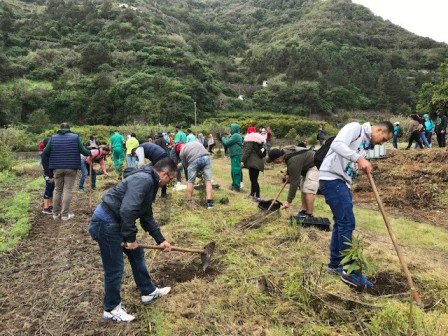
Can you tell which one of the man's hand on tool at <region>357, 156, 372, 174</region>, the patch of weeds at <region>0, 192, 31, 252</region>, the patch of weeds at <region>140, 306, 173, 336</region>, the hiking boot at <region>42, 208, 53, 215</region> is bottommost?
the hiking boot at <region>42, 208, 53, 215</region>

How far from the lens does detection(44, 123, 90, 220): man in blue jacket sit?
648cm

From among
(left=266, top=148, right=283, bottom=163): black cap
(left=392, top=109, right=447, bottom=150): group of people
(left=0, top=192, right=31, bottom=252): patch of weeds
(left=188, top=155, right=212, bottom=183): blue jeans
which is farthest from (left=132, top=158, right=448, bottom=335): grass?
(left=392, top=109, right=447, bottom=150): group of people

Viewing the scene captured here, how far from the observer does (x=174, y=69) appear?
58000 millimetres

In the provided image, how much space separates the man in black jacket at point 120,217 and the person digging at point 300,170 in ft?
9.89

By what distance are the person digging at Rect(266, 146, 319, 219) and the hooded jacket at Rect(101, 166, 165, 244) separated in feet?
10.1

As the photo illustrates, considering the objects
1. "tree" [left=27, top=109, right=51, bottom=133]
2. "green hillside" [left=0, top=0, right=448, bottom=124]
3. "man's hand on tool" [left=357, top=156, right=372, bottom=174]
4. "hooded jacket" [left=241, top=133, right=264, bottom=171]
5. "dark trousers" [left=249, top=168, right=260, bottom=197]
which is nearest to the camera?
"man's hand on tool" [left=357, top=156, right=372, bottom=174]

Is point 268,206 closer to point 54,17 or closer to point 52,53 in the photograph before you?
point 52,53

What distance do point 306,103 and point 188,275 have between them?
53.4 metres

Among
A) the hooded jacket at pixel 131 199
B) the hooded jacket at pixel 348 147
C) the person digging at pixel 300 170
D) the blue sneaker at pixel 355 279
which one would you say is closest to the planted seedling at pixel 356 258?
the blue sneaker at pixel 355 279

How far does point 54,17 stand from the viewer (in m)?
76.2

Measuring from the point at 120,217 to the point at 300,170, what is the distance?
3439 mm

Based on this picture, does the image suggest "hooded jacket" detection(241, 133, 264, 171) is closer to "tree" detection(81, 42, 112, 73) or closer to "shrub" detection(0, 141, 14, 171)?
"shrub" detection(0, 141, 14, 171)

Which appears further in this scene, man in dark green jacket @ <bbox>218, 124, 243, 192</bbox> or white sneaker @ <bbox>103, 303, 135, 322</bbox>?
man in dark green jacket @ <bbox>218, 124, 243, 192</bbox>

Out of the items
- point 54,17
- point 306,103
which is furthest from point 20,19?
point 306,103
